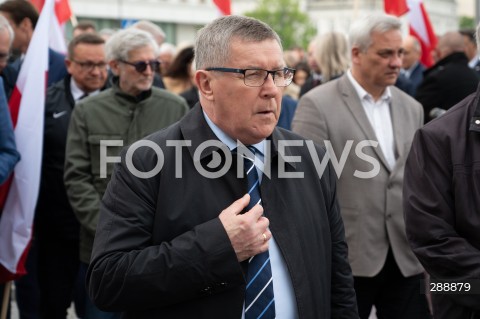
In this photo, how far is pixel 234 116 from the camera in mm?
2768

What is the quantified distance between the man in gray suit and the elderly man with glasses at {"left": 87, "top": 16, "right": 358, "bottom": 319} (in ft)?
5.67

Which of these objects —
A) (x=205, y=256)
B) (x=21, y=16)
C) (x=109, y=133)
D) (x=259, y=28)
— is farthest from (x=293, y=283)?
(x=21, y=16)

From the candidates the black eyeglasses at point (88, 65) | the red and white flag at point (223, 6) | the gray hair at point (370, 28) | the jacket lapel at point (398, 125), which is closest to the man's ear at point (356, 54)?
the gray hair at point (370, 28)

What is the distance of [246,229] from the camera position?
2611 millimetres

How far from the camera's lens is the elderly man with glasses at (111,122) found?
490 cm

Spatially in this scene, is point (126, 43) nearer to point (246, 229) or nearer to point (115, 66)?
point (115, 66)

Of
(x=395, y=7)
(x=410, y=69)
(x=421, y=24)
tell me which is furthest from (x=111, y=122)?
(x=410, y=69)

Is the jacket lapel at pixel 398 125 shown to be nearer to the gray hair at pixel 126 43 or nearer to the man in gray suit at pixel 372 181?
the man in gray suit at pixel 372 181

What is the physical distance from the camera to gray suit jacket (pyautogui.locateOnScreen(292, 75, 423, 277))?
4594mm

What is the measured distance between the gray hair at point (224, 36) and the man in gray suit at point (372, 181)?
195 cm

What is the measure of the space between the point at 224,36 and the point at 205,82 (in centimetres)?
19

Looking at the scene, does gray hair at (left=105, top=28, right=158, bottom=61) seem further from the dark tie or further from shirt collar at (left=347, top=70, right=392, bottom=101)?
the dark tie

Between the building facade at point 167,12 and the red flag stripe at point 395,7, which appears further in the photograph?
the building facade at point 167,12

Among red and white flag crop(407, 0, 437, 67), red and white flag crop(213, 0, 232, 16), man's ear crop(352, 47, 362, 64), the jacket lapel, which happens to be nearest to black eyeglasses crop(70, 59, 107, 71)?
man's ear crop(352, 47, 362, 64)
